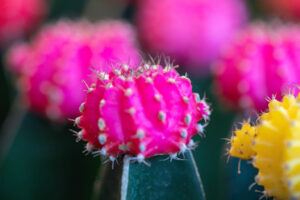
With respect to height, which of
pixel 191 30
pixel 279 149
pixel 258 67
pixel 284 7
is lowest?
pixel 279 149

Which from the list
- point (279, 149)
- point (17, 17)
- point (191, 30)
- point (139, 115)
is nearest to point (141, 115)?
point (139, 115)

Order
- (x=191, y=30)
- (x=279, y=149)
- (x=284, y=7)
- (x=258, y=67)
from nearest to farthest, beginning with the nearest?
1. (x=279, y=149)
2. (x=258, y=67)
3. (x=191, y=30)
4. (x=284, y=7)

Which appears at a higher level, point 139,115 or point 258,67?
point 258,67

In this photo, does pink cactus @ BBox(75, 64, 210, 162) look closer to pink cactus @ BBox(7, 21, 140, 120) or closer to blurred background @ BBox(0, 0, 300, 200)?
blurred background @ BBox(0, 0, 300, 200)

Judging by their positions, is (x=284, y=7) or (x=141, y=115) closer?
(x=141, y=115)

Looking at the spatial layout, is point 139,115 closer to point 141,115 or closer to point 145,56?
point 141,115

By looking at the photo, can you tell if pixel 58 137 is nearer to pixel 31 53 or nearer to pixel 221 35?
pixel 31 53

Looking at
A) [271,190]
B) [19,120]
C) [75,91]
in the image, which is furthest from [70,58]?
[271,190]
